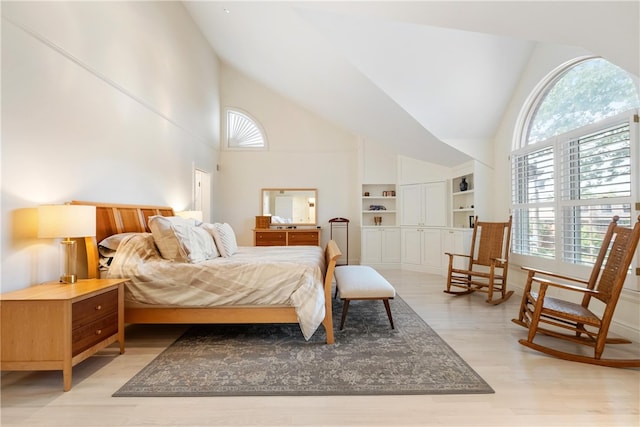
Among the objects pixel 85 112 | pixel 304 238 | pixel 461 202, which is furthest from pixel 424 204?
pixel 85 112

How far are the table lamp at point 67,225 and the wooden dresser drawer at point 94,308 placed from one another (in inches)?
12.6

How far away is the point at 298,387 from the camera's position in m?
1.93

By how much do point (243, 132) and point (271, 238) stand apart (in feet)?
8.11

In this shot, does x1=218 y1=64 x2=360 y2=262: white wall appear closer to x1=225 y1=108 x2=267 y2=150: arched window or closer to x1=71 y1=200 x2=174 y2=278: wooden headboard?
x1=225 y1=108 x2=267 y2=150: arched window

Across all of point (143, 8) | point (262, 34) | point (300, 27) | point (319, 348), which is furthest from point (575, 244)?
point (143, 8)

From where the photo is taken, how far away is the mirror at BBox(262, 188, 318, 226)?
22.2 ft

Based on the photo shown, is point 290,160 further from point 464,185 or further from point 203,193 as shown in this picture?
point 464,185

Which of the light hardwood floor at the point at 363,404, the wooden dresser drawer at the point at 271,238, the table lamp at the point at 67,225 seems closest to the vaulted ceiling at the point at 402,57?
the light hardwood floor at the point at 363,404

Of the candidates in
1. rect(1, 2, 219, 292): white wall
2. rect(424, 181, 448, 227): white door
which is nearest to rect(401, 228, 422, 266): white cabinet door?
rect(424, 181, 448, 227): white door

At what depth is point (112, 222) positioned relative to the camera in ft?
9.81

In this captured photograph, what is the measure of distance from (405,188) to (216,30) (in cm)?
448

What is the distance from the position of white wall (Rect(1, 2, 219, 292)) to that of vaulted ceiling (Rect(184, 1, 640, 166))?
146cm

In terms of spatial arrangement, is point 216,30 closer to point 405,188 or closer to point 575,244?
point 405,188

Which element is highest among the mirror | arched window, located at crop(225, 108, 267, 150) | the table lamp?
arched window, located at crop(225, 108, 267, 150)
